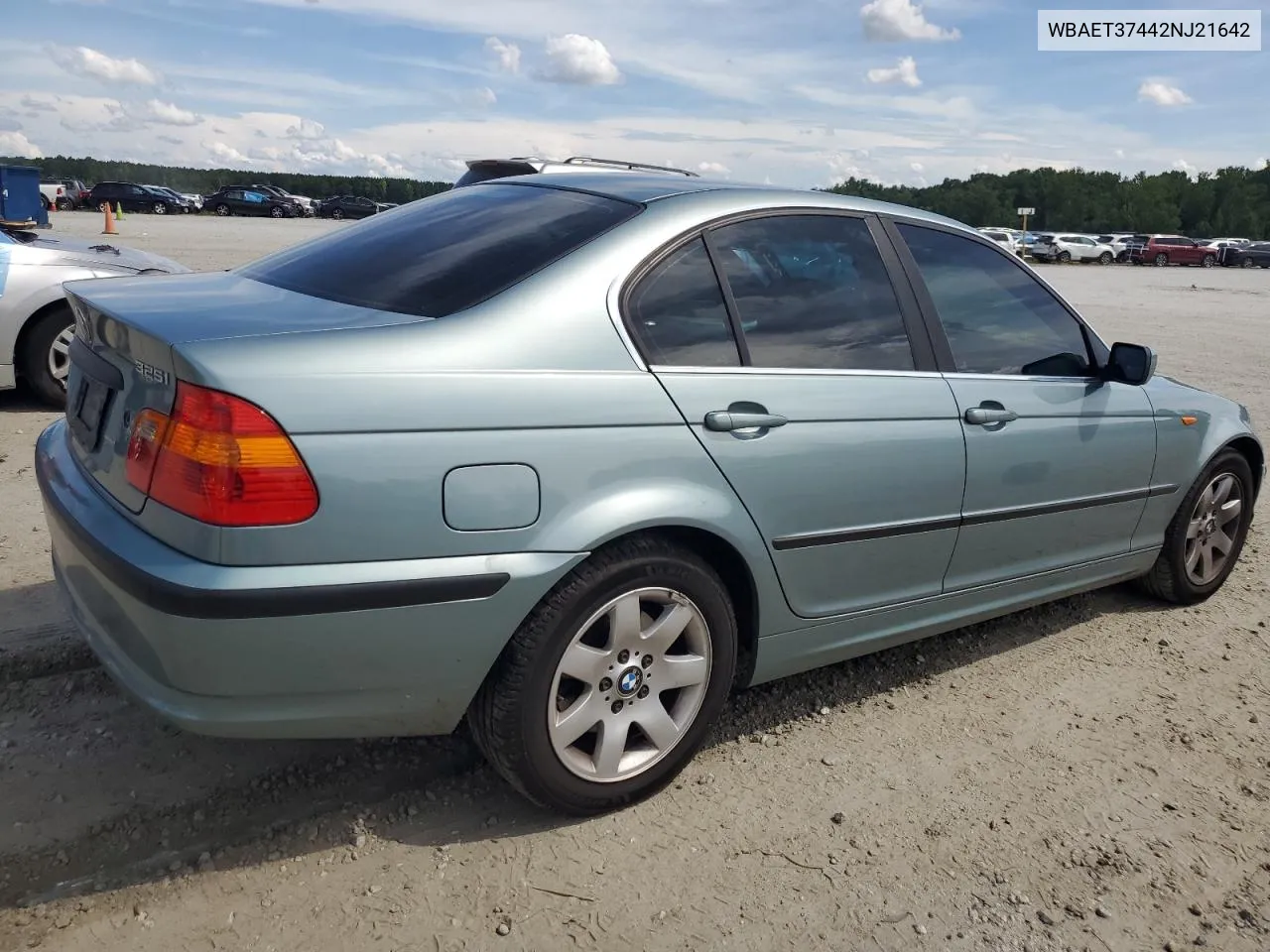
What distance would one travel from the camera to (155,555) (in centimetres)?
214

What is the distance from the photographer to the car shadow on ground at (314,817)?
235cm

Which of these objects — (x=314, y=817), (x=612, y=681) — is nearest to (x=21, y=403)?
(x=314, y=817)

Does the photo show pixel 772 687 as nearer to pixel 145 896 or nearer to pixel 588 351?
pixel 588 351

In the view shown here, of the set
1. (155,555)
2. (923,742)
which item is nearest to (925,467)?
(923,742)

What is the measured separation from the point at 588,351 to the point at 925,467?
1.19 meters

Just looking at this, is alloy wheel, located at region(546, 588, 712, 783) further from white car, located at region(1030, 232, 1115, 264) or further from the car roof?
white car, located at region(1030, 232, 1115, 264)

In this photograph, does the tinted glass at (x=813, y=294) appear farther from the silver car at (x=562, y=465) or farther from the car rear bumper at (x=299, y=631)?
the car rear bumper at (x=299, y=631)

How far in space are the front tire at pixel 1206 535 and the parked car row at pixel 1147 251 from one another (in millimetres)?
44474

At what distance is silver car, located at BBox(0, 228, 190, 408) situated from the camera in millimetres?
6070

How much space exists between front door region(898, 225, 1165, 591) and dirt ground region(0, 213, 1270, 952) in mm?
528

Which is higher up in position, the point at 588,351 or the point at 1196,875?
the point at 588,351

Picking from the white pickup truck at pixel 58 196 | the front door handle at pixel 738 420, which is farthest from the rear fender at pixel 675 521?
the white pickup truck at pixel 58 196

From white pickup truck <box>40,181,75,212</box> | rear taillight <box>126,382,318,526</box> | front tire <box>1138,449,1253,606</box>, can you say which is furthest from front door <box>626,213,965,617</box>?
white pickup truck <box>40,181,75,212</box>

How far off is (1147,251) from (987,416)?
166 feet
